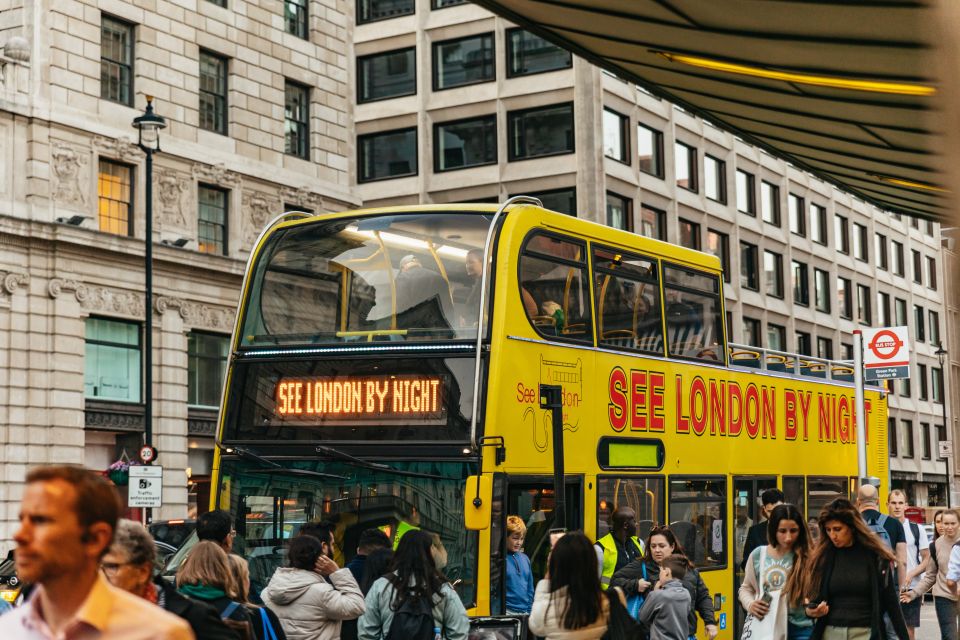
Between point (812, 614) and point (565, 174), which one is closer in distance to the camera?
point (812, 614)

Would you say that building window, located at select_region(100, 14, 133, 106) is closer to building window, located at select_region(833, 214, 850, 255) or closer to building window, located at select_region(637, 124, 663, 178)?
building window, located at select_region(637, 124, 663, 178)

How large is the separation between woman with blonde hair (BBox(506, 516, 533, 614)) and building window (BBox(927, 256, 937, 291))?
226 feet

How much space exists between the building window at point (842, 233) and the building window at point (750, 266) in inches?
366

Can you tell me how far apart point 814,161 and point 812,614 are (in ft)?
13.4

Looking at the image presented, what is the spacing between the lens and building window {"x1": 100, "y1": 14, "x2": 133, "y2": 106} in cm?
3566

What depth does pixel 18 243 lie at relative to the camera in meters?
32.5

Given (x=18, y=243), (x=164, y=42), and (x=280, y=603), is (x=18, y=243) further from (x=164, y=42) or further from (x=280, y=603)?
(x=280, y=603)

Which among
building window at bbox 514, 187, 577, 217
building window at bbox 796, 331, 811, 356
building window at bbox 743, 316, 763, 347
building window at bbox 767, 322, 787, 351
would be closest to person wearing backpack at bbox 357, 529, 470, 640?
building window at bbox 514, 187, 577, 217

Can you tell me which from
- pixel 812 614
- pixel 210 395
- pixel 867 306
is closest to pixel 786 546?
pixel 812 614

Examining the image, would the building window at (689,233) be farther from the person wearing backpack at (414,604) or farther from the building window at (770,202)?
the person wearing backpack at (414,604)

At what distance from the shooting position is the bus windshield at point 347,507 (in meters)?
11.9

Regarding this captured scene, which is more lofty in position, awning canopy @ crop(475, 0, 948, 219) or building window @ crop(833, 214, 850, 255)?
building window @ crop(833, 214, 850, 255)

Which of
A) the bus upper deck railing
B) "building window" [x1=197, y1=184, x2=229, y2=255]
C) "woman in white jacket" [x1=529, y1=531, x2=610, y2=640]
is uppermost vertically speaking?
"building window" [x1=197, y1=184, x2=229, y2=255]

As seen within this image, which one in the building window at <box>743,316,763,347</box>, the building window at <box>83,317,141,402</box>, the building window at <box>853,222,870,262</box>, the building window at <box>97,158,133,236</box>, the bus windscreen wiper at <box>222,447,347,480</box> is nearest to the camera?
the bus windscreen wiper at <box>222,447,347,480</box>
